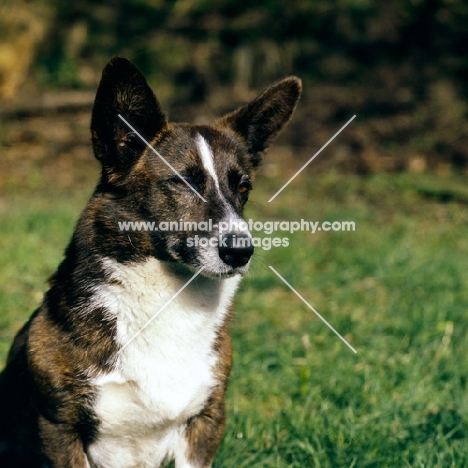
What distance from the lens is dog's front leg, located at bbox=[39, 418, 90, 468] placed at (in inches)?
102

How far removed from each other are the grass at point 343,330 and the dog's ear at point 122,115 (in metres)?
0.77

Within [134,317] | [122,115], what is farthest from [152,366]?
[122,115]

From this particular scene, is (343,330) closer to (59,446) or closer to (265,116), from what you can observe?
(265,116)

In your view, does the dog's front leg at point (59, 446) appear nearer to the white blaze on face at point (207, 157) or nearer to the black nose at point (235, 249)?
the black nose at point (235, 249)

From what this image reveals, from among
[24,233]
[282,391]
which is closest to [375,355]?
[282,391]

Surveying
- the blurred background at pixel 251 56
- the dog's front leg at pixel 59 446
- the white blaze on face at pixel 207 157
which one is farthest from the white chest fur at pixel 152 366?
the blurred background at pixel 251 56

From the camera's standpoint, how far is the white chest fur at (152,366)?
2646mm

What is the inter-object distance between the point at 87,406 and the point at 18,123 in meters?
8.22

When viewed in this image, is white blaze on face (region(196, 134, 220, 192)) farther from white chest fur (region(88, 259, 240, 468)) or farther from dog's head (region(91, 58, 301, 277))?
white chest fur (region(88, 259, 240, 468))

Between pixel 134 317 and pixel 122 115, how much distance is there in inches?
31.2

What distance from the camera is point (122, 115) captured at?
2.88 m

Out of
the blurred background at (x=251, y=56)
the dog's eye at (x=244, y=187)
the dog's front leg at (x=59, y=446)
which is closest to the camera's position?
the dog's front leg at (x=59, y=446)

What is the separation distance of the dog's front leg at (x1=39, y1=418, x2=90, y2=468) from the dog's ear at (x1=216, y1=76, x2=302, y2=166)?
1473mm

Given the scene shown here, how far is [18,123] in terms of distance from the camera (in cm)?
1014
